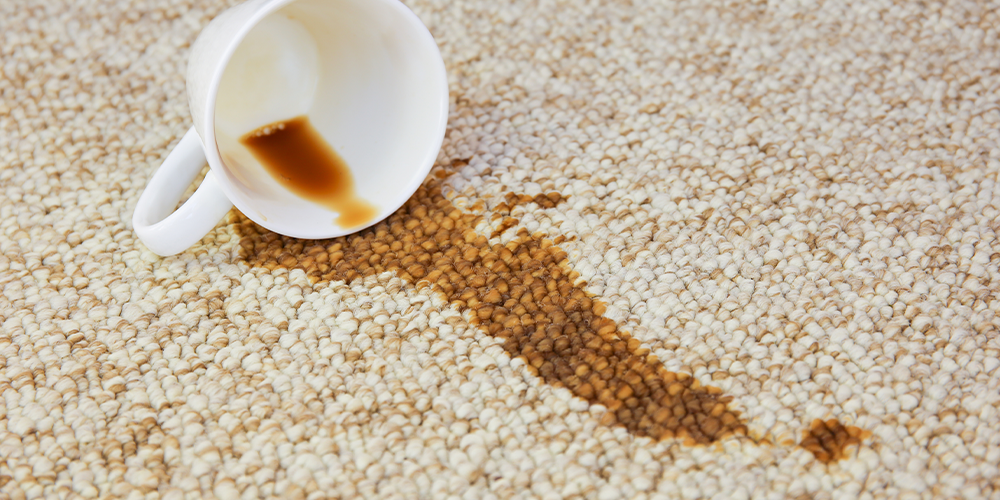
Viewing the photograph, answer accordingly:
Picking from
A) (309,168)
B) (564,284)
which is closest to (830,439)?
(564,284)

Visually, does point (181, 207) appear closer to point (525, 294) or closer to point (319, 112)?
point (319, 112)

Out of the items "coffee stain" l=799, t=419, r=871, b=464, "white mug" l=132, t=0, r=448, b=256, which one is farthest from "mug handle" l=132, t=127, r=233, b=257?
"coffee stain" l=799, t=419, r=871, b=464

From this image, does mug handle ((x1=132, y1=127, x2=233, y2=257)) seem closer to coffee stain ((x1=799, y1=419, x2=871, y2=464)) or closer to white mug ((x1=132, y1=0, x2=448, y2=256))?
white mug ((x1=132, y1=0, x2=448, y2=256))

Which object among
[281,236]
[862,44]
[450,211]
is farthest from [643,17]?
[281,236]

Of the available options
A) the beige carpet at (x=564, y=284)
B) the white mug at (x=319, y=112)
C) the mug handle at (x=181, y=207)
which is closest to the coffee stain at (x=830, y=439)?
the beige carpet at (x=564, y=284)

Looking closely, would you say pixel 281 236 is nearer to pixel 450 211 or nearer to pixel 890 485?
pixel 450 211

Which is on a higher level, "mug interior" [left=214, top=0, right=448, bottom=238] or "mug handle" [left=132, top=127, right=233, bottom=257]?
"mug interior" [left=214, top=0, right=448, bottom=238]
